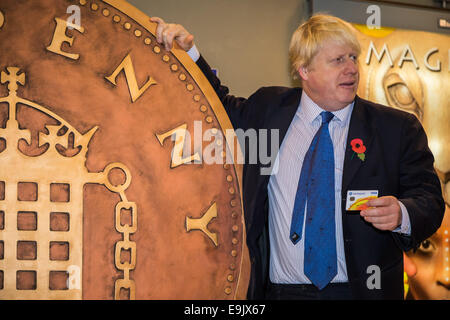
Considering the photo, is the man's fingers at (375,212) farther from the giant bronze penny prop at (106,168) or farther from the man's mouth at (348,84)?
the man's mouth at (348,84)

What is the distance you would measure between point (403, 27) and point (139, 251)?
220 centimetres

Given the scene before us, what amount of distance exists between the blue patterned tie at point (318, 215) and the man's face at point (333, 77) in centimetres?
21

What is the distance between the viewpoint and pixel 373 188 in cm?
188

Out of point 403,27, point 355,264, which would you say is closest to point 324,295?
point 355,264

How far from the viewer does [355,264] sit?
184 centimetres

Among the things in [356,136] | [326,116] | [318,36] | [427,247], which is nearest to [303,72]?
[318,36]

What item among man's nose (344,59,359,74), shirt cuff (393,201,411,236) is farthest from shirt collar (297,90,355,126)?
shirt cuff (393,201,411,236)

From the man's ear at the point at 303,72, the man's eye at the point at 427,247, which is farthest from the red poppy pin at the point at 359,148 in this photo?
the man's eye at the point at 427,247

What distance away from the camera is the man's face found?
6.68 ft

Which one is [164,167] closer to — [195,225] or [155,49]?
[195,225]

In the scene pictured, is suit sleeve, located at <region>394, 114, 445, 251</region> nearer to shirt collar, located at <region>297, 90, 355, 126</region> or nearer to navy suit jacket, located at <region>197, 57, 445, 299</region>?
navy suit jacket, located at <region>197, 57, 445, 299</region>

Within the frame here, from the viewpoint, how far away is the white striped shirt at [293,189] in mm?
1896

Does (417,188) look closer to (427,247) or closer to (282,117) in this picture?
(282,117)

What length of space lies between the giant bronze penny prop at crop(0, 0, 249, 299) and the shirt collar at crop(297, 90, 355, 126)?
1.45ft
